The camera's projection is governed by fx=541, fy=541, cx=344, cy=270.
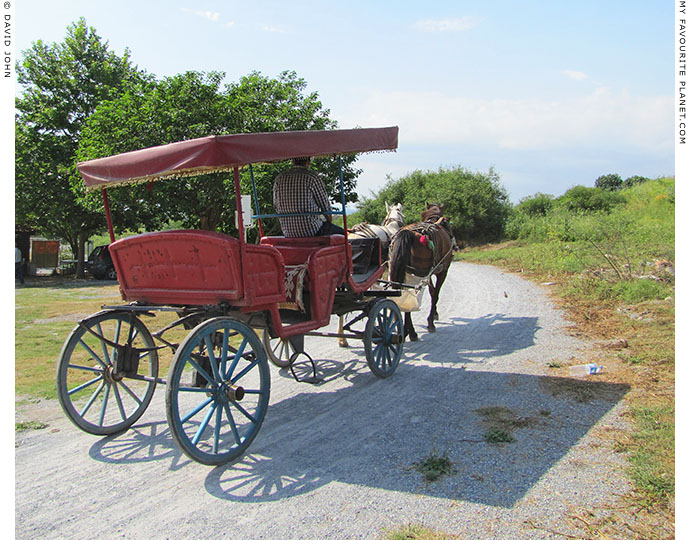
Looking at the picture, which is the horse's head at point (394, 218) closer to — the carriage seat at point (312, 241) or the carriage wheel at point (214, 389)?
the carriage seat at point (312, 241)

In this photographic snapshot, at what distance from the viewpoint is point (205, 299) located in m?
4.46

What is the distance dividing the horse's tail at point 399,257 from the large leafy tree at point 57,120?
17687 mm

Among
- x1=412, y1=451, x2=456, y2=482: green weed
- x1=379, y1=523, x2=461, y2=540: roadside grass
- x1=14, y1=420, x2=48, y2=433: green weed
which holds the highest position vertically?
x1=14, y1=420, x2=48, y2=433: green weed

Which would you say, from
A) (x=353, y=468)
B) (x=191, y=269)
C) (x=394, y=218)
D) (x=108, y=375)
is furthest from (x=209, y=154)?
(x=394, y=218)

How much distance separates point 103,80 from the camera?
24.2m

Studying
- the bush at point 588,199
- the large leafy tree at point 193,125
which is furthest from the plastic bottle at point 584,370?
the bush at point 588,199

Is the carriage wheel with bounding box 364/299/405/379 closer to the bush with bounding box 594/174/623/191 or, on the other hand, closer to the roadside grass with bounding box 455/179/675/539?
the roadside grass with bounding box 455/179/675/539

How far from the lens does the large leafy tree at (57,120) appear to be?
22.6 meters

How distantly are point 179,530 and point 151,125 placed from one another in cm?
1473

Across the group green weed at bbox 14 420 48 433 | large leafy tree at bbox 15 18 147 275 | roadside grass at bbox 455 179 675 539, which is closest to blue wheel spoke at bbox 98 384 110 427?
green weed at bbox 14 420 48 433

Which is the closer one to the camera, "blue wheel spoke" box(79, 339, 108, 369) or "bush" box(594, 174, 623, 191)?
"blue wheel spoke" box(79, 339, 108, 369)

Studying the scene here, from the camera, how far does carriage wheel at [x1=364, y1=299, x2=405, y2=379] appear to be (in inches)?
245

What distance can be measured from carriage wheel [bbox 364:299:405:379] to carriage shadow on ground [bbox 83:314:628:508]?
18 cm

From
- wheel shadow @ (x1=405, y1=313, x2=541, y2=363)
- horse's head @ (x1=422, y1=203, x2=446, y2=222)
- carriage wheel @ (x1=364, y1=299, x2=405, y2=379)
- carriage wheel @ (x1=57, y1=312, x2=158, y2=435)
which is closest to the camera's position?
carriage wheel @ (x1=57, y1=312, x2=158, y2=435)
